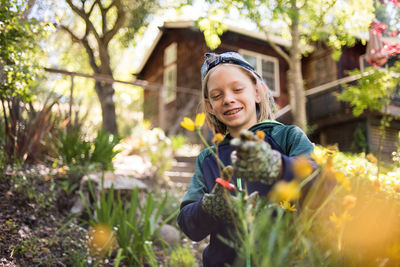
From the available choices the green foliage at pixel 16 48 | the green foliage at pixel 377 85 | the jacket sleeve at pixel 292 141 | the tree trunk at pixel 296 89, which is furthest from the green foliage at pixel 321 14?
the jacket sleeve at pixel 292 141

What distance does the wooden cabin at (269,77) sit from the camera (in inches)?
388

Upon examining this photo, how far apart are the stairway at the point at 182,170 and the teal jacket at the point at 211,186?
494 centimetres

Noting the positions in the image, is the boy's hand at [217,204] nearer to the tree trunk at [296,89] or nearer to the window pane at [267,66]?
the tree trunk at [296,89]

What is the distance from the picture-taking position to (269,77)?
42.9ft

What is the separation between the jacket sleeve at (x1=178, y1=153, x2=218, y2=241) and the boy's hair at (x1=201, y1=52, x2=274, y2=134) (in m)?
0.31

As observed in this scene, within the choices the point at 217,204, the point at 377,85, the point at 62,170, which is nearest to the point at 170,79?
the point at 62,170

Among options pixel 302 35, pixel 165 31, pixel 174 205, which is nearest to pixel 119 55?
pixel 165 31

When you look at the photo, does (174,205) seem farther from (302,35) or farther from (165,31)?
(165,31)

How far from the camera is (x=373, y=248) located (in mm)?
662

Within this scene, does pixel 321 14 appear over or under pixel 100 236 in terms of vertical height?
over

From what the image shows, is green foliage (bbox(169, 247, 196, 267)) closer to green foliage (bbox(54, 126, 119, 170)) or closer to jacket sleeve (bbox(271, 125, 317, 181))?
jacket sleeve (bbox(271, 125, 317, 181))

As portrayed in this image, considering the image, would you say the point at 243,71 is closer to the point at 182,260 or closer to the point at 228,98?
the point at 228,98

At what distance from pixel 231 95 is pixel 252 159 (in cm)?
77

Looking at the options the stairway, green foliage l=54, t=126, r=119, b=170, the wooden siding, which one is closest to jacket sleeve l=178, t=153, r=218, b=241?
green foliage l=54, t=126, r=119, b=170
